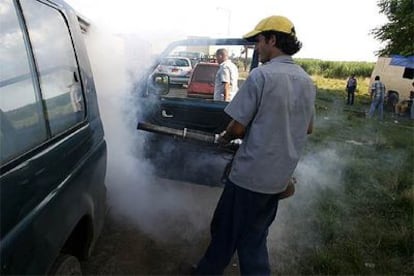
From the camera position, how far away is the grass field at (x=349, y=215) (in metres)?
3.29

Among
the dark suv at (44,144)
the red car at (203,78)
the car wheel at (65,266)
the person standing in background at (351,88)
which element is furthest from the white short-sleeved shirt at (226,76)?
the person standing in background at (351,88)

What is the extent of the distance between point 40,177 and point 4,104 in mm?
301

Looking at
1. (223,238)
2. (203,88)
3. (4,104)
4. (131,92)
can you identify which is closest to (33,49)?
(4,104)

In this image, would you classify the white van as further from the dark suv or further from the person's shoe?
the dark suv

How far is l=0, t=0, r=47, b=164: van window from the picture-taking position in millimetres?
1345

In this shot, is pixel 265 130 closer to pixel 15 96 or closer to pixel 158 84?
pixel 15 96

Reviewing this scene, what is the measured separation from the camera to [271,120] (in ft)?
7.34

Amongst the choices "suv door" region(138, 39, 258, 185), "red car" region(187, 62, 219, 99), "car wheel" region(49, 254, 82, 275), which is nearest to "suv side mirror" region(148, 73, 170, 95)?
"suv door" region(138, 39, 258, 185)

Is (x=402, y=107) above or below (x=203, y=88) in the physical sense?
below

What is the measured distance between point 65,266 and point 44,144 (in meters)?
0.60

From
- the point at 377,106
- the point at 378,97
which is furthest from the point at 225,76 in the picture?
the point at 377,106

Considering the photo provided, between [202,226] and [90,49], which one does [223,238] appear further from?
[90,49]

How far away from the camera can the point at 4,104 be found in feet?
4.45

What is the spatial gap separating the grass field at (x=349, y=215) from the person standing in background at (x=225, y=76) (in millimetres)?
1608
